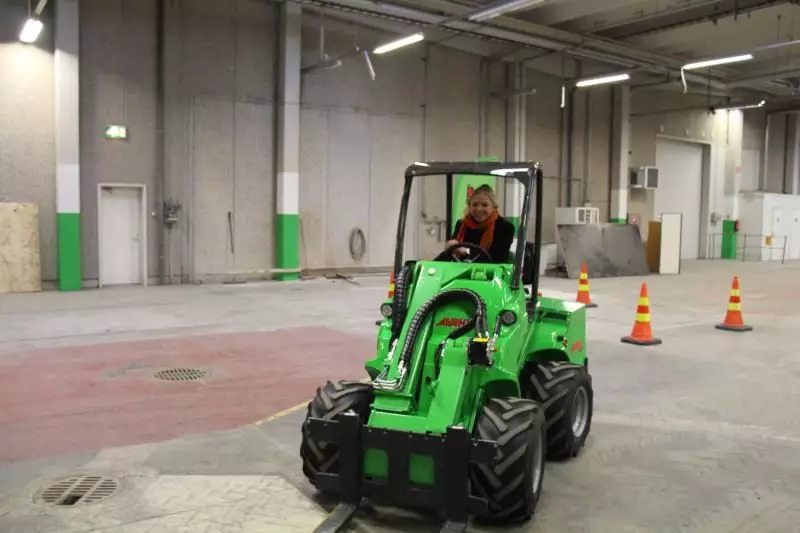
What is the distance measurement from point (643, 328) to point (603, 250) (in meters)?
10.8

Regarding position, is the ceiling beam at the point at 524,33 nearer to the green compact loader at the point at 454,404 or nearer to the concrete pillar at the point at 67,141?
→ the concrete pillar at the point at 67,141

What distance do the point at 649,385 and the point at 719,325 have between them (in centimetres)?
446

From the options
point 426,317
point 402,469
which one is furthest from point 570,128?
point 402,469

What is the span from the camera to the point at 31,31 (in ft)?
44.4

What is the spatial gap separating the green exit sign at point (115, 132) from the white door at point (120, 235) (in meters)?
1.11

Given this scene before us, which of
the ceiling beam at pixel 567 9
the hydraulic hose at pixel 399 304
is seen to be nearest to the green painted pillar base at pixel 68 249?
the ceiling beam at pixel 567 9

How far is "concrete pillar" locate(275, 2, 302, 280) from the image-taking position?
55.2 ft

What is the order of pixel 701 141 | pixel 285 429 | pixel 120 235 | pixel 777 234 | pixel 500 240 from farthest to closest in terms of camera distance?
pixel 777 234 < pixel 701 141 < pixel 120 235 < pixel 285 429 < pixel 500 240

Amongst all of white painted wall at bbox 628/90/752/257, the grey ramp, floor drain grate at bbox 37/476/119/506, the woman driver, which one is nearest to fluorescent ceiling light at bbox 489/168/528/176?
the woman driver

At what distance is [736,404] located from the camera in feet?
22.4

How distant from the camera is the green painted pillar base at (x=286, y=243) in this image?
17188 mm

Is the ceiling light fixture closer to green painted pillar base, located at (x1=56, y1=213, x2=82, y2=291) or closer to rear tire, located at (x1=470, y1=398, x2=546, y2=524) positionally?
green painted pillar base, located at (x1=56, y1=213, x2=82, y2=291)

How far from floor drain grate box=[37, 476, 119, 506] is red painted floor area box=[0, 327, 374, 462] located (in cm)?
68

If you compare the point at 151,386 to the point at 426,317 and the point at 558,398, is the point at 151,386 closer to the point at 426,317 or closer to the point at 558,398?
the point at 426,317
